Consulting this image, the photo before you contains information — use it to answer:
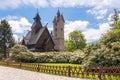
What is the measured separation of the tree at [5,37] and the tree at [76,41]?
110 ft

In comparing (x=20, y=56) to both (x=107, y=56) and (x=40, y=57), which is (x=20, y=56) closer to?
(x=40, y=57)

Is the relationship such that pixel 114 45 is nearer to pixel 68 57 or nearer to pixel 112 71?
pixel 112 71

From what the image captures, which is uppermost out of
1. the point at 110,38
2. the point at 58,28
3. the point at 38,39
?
the point at 58,28

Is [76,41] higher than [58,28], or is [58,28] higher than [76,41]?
[58,28]

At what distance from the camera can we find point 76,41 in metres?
101

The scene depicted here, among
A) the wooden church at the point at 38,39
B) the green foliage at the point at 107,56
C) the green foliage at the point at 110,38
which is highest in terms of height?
the wooden church at the point at 38,39

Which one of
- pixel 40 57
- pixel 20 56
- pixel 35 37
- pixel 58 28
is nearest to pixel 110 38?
pixel 40 57

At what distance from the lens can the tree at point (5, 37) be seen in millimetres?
71250

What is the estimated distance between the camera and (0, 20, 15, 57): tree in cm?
7125

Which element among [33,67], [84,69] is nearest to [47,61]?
[33,67]

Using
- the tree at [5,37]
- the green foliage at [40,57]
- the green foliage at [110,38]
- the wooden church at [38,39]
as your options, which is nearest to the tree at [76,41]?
the wooden church at [38,39]

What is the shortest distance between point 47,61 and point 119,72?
2952 centimetres

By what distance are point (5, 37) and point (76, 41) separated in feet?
120

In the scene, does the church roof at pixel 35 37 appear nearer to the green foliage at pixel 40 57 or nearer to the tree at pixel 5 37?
the tree at pixel 5 37
